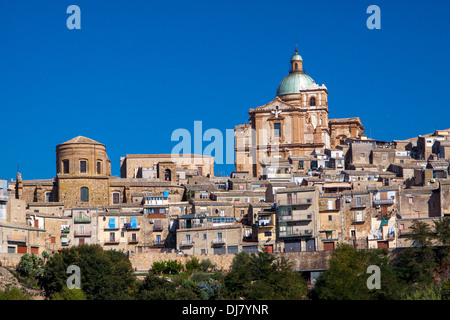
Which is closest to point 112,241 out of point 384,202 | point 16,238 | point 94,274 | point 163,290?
point 16,238

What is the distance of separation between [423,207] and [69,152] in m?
33.4

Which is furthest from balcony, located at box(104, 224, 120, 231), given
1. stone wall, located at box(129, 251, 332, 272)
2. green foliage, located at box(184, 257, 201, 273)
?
green foliage, located at box(184, 257, 201, 273)

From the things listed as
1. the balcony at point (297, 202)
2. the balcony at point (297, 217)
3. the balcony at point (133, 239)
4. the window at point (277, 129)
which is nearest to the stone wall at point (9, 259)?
the balcony at point (133, 239)

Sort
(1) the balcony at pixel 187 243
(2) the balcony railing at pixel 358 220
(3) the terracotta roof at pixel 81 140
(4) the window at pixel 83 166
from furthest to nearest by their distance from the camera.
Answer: (3) the terracotta roof at pixel 81 140 → (4) the window at pixel 83 166 → (2) the balcony railing at pixel 358 220 → (1) the balcony at pixel 187 243

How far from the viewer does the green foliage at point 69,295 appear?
68.5m

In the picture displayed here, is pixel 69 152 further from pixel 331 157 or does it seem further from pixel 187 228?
pixel 331 157

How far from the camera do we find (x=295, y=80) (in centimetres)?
13175

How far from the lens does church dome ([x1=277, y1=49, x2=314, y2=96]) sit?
13100 centimetres

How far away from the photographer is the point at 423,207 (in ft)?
278

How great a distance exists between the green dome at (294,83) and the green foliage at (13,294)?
220 ft

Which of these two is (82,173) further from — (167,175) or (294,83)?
(294,83)

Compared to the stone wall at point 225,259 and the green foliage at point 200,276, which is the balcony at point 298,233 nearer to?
the stone wall at point 225,259

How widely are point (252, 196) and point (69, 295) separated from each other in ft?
100
